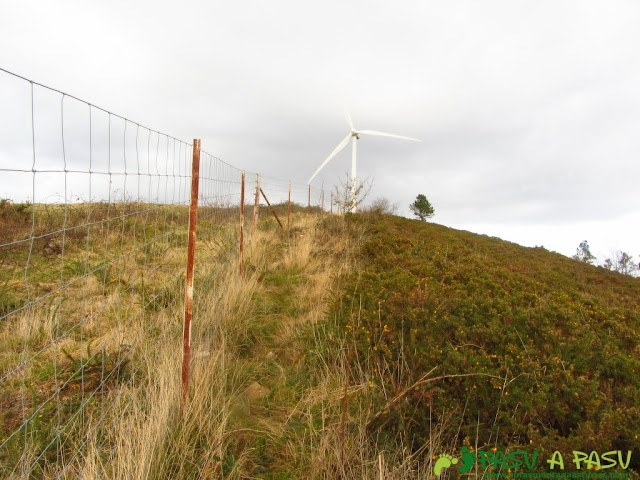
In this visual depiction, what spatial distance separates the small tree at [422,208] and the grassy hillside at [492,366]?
1018 inches

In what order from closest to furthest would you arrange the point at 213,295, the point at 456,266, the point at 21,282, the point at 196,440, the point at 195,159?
the point at 196,440
the point at 195,159
the point at 213,295
the point at 21,282
the point at 456,266

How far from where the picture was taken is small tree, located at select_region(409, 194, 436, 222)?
30.1m

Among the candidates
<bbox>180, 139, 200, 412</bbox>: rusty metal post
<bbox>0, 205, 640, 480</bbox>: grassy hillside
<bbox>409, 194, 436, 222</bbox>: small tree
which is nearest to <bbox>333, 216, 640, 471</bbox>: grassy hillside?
<bbox>0, 205, 640, 480</bbox>: grassy hillside

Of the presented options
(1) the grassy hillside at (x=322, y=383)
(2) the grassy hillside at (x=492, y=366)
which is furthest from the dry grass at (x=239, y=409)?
(2) the grassy hillside at (x=492, y=366)

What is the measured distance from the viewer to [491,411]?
247 cm

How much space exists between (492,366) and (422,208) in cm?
2858

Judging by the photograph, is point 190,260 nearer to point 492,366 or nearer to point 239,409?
point 239,409

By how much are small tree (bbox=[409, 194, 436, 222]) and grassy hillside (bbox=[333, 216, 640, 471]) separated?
84.8 ft

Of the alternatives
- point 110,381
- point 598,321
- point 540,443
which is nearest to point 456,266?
point 598,321

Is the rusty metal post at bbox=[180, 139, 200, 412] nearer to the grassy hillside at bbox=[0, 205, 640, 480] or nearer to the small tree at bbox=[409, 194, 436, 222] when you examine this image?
the grassy hillside at bbox=[0, 205, 640, 480]

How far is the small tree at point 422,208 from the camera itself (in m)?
30.1

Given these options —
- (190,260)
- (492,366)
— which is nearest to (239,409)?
(190,260)

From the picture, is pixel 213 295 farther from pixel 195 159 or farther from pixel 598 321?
pixel 598 321

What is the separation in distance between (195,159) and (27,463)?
203 centimetres
